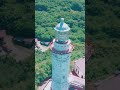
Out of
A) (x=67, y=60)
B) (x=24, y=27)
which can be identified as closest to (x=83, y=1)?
(x=24, y=27)

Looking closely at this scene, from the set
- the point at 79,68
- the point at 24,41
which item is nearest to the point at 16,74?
the point at 79,68

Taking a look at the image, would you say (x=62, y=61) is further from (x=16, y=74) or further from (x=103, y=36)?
(x=103, y=36)

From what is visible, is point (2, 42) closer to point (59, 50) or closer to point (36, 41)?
point (36, 41)

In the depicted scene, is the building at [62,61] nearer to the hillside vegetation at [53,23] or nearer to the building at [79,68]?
the building at [79,68]

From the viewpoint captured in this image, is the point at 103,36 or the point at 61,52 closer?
the point at 61,52

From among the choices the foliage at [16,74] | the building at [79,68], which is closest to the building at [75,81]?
the building at [79,68]

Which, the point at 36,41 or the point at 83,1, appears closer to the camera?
the point at 36,41

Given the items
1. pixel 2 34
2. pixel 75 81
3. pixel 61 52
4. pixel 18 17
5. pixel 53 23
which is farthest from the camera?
pixel 18 17

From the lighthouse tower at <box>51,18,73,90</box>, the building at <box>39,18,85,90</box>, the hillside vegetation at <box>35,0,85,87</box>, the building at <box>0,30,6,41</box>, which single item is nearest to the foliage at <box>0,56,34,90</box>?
the hillside vegetation at <box>35,0,85,87</box>
